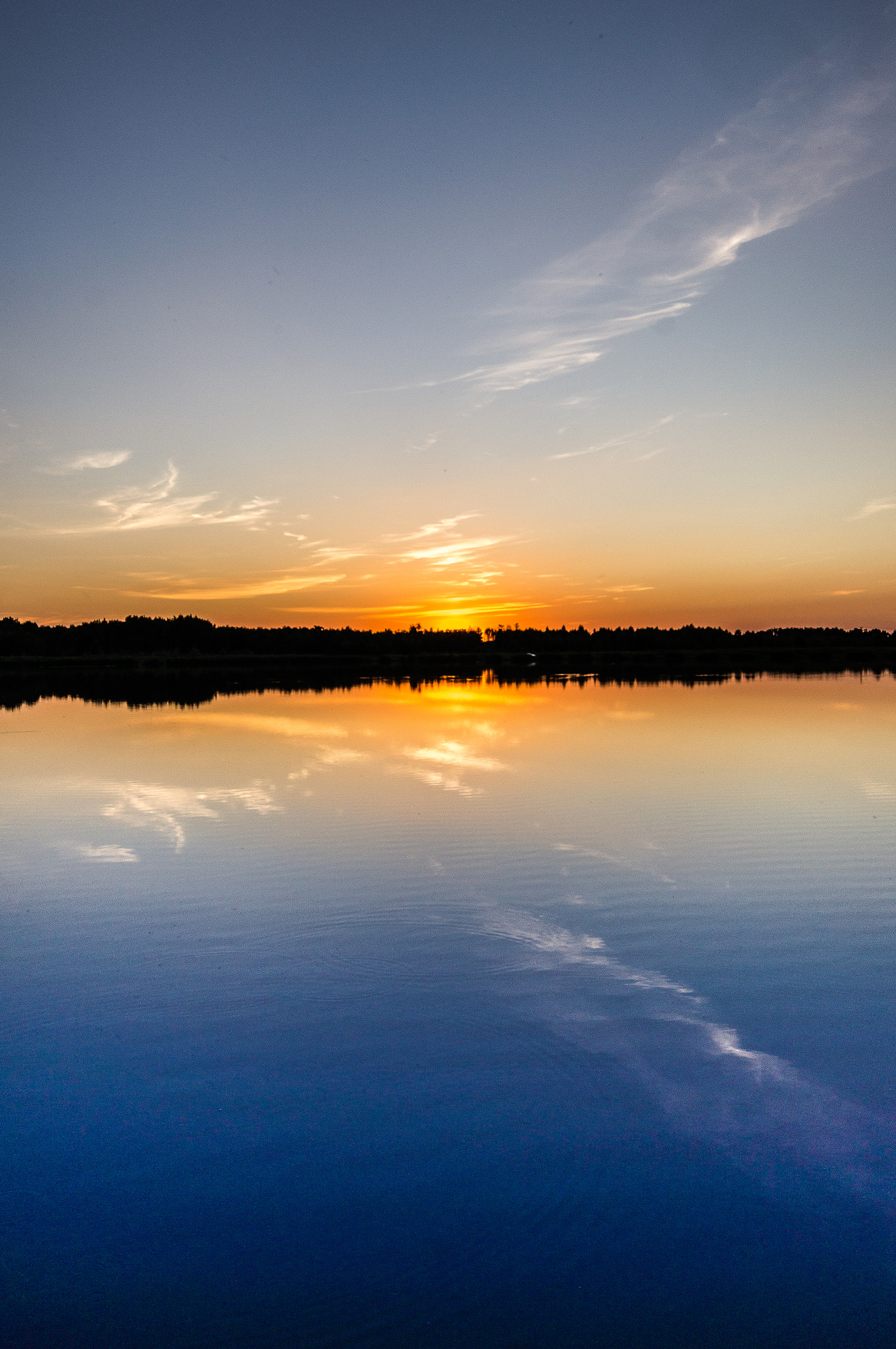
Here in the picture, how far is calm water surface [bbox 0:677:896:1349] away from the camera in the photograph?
3971 mm

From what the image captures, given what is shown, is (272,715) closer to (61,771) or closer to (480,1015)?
(61,771)

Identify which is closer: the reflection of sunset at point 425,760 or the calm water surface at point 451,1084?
the calm water surface at point 451,1084

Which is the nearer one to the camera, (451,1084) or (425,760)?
(451,1084)

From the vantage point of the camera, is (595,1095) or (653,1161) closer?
(653,1161)

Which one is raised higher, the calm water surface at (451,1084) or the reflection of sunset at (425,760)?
the reflection of sunset at (425,760)

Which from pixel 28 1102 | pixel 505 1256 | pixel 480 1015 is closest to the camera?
pixel 505 1256

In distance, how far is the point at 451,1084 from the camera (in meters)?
5.65

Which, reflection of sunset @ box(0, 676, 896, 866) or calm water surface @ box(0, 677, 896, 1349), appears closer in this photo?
calm water surface @ box(0, 677, 896, 1349)

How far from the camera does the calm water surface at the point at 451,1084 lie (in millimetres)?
3971

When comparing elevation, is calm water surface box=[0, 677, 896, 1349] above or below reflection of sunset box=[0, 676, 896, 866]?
below

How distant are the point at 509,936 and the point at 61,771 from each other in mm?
15107

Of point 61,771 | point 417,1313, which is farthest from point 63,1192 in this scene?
point 61,771

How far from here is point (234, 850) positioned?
12.1 m

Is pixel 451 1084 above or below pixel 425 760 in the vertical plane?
below
